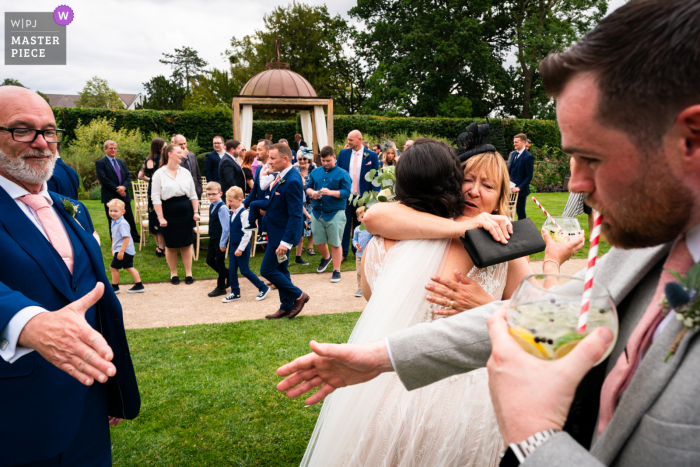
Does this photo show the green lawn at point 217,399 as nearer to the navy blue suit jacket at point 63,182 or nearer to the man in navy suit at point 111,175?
the navy blue suit jacket at point 63,182

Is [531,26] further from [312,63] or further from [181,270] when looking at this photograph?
[181,270]

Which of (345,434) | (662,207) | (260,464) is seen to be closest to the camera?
(662,207)

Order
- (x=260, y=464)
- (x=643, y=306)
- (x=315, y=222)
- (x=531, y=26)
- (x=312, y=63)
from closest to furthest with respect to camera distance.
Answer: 1. (x=643, y=306)
2. (x=260, y=464)
3. (x=315, y=222)
4. (x=531, y=26)
5. (x=312, y=63)

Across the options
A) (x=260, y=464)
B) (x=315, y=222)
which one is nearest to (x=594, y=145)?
(x=260, y=464)

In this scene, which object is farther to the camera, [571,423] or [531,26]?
[531,26]

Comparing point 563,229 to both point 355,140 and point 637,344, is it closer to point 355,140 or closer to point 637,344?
point 637,344

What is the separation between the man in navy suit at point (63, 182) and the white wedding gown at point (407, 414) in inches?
172

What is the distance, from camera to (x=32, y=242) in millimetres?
1960

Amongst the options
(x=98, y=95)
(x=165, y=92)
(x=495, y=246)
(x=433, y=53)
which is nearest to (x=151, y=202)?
(x=495, y=246)

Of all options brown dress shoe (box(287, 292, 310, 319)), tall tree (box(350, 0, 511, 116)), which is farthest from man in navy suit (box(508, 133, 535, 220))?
tall tree (box(350, 0, 511, 116))

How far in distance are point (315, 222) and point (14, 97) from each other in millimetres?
6016

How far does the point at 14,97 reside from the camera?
2.25 meters

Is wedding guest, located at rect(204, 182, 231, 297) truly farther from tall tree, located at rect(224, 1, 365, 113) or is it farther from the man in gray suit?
tall tree, located at rect(224, 1, 365, 113)

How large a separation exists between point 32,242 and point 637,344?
2.34 metres
